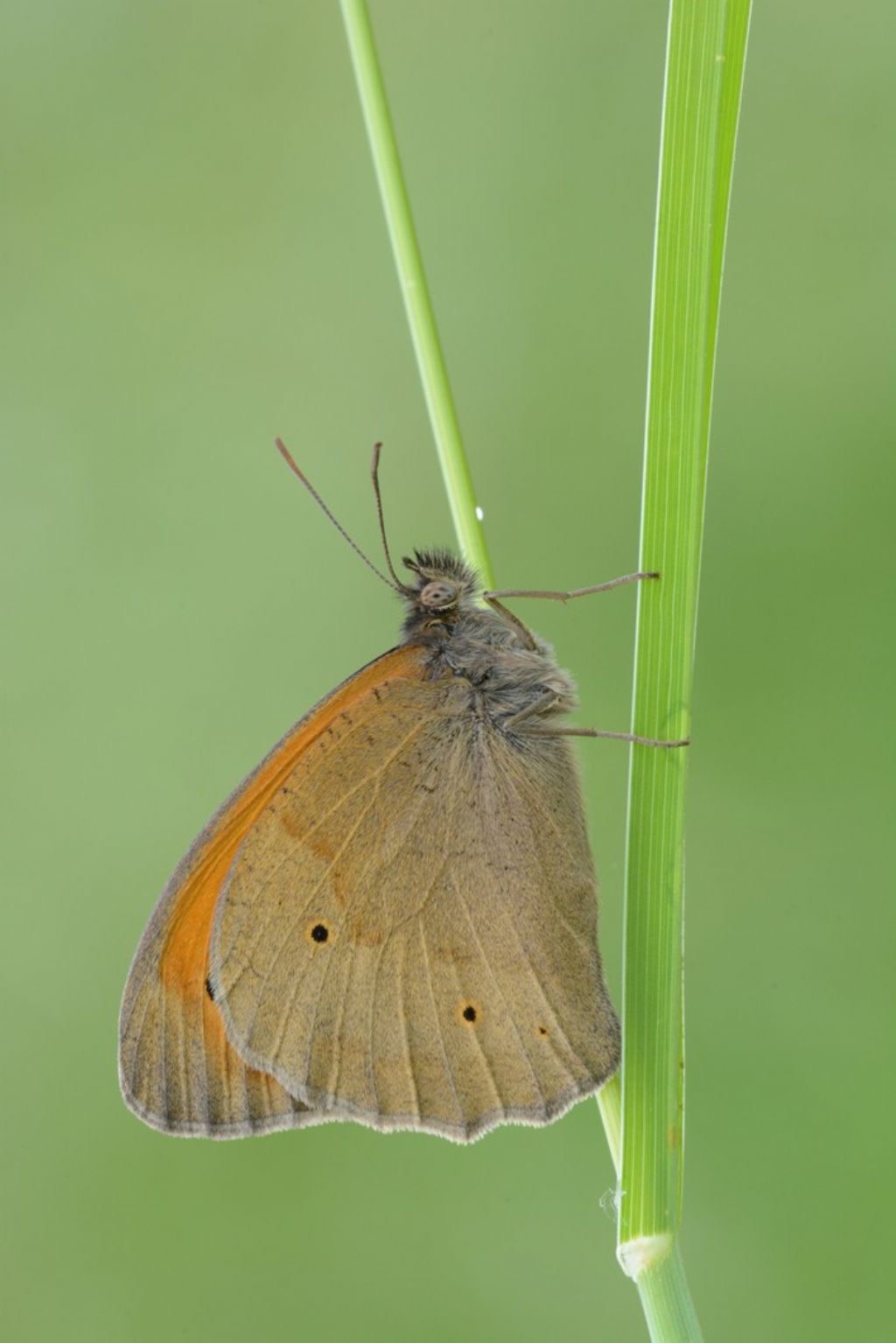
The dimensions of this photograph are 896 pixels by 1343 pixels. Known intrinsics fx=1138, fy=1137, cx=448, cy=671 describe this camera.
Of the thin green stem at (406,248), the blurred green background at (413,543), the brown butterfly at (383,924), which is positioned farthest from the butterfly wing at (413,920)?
the blurred green background at (413,543)

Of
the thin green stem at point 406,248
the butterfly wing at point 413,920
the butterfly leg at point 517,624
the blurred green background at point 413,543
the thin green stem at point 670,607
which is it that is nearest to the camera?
the thin green stem at point 670,607

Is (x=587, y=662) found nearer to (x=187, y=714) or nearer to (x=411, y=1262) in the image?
(x=187, y=714)

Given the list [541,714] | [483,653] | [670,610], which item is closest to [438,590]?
[483,653]

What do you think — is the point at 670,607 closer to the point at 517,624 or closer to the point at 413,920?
the point at 517,624

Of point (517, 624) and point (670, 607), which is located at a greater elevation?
point (517, 624)

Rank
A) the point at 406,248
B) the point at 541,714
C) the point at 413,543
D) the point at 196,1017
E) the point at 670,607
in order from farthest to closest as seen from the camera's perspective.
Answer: the point at 413,543, the point at 541,714, the point at 196,1017, the point at 406,248, the point at 670,607

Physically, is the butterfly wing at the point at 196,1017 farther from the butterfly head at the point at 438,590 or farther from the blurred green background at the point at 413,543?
the blurred green background at the point at 413,543

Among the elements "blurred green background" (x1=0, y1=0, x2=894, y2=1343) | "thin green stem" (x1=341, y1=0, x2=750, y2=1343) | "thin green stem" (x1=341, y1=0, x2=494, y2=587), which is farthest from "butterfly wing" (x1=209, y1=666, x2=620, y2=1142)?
"blurred green background" (x1=0, y1=0, x2=894, y2=1343)

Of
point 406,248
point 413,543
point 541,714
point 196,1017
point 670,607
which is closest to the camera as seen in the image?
point 670,607

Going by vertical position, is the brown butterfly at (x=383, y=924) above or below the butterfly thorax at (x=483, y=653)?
below
